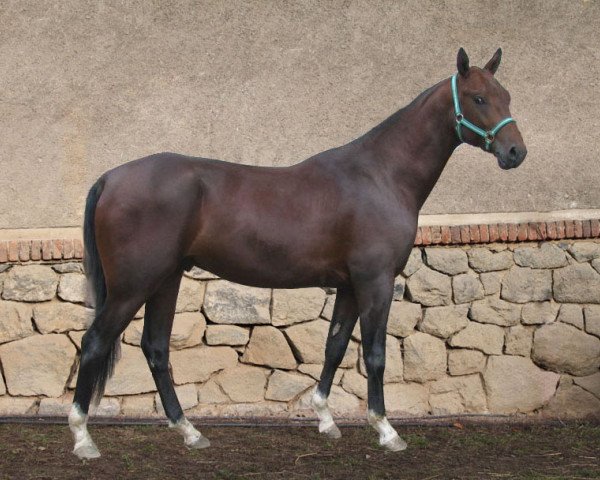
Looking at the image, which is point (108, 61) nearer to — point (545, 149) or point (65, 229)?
point (65, 229)

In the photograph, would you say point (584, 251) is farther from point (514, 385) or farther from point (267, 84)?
point (267, 84)

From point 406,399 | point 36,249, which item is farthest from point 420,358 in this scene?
point 36,249

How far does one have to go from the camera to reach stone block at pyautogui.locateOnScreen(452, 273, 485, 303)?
21.2 ft

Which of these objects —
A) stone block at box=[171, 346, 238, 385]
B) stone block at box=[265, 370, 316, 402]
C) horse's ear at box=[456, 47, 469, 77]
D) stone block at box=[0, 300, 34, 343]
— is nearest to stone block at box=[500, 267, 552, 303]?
stone block at box=[265, 370, 316, 402]

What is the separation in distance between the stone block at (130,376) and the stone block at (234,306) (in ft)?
1.90

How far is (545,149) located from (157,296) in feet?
11.7

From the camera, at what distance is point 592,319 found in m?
6.57

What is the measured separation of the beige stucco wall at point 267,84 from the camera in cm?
630

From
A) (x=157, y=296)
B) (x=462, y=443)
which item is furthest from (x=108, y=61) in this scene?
(x=462, y=443)

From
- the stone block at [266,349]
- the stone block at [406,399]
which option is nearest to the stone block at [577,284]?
the stone block at [406,399]

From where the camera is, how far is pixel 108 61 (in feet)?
20.8

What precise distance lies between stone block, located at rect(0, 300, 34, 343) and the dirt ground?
620 millimetres

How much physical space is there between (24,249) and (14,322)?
1.71 ft

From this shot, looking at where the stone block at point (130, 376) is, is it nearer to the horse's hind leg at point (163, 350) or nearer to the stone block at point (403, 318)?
the stone block at point (403, 318)
